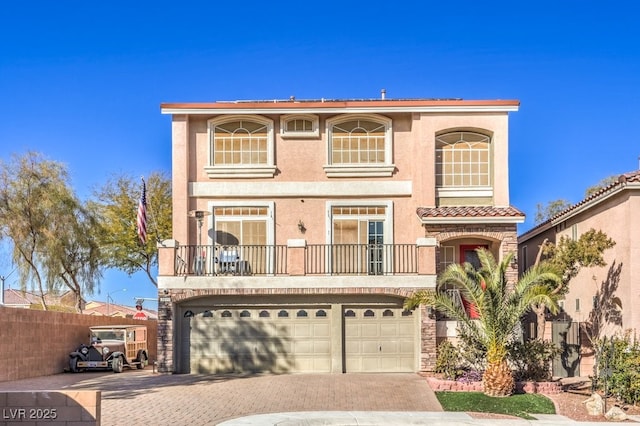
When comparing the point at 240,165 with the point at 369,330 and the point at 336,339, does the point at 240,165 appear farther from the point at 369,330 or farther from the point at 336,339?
the point at 369,330

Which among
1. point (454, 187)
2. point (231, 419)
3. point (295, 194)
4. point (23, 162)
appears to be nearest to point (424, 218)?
point (454, 187)

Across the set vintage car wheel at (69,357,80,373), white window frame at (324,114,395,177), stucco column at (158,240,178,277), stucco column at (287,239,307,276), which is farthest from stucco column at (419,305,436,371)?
vintage car wheel at (69,357,80,373)

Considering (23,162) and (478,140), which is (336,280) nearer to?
(478,140)

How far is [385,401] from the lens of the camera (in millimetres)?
19734

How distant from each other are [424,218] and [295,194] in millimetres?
4279

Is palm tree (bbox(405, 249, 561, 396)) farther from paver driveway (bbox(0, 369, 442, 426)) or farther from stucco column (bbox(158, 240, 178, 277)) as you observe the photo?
stucco column (bbox(158, 240, 178, 277))

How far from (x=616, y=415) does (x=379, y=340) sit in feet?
28.3

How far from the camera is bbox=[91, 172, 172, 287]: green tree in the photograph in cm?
3862

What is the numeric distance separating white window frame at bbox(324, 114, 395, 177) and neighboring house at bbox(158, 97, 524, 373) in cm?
4

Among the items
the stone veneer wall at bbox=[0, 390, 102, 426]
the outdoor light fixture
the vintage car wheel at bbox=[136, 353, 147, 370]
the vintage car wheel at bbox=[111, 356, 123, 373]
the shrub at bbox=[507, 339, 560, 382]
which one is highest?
the outdoor light fixture

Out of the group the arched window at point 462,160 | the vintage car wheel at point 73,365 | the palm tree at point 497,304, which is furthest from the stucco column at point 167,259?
the arched window at point 462,160

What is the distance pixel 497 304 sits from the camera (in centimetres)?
2066

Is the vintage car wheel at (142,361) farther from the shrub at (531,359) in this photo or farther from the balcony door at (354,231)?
the shrub at (531,359)

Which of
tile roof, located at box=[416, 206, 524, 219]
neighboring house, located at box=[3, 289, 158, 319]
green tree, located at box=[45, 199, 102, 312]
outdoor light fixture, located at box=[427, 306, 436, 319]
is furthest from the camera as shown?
neighboring house, located at box=[3, 289, 158, 319]
